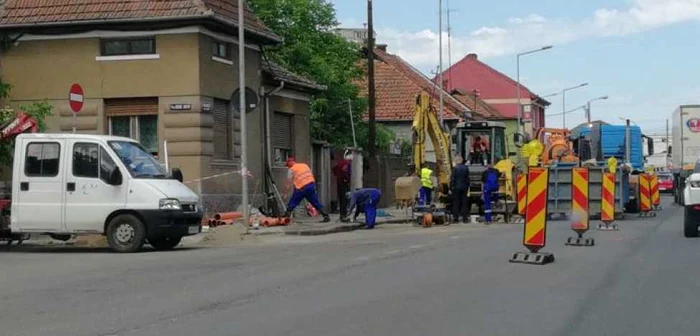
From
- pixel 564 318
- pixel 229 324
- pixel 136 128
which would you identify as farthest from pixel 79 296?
pixel 136 128

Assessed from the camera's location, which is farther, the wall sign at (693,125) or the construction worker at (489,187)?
the wall sign at (693,125)

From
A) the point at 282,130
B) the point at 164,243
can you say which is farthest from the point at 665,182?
the point at 164,243

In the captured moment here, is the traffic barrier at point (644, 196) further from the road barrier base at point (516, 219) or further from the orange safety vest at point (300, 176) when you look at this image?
the orange safety vest at point (300, 176)

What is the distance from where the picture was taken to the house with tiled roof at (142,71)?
24.1 m

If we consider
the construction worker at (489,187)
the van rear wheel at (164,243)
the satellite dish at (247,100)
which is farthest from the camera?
the construction worker at (489,187)

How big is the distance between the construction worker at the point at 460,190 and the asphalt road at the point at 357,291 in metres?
8.48

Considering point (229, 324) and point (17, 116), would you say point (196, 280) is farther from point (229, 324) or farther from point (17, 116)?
point (17, 116)

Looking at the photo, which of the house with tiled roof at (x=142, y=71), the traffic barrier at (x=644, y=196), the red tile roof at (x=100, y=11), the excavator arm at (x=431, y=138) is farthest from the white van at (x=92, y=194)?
the traffic barrier at (x=644, y=196)

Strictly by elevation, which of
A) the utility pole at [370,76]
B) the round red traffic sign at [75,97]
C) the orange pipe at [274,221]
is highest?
the utility pole at [370,76]

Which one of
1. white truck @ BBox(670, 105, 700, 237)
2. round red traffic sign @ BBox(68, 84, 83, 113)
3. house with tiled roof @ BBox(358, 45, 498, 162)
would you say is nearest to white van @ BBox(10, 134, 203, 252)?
round red traffic sign @ BBox(68, 84, 83, 113)

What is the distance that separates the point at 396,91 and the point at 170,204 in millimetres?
40468

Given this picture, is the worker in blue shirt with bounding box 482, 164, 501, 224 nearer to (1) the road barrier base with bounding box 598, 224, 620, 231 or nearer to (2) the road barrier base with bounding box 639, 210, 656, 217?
(1) the road barrier base with bounding box 598, 224, 620, 231

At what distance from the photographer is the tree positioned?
3831 cm

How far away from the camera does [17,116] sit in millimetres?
20469
